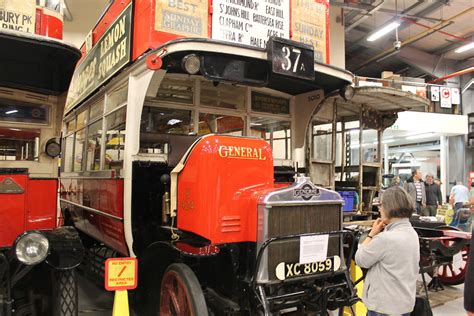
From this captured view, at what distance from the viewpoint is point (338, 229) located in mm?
3057

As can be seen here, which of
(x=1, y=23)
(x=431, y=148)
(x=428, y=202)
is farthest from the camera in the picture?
(x=431, y=148)

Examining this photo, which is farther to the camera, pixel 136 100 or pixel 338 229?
pixel 136 100

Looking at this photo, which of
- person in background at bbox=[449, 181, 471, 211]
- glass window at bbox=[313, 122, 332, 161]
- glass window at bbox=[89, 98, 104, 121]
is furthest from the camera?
person in background at bbox=[449, 181, 471, 211]

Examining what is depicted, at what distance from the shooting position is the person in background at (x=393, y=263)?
262cm

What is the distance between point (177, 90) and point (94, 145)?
1.14 m

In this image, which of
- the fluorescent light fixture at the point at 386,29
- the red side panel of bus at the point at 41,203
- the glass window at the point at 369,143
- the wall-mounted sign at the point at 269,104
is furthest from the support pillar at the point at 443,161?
the red side panel of bus at the point at 41,203

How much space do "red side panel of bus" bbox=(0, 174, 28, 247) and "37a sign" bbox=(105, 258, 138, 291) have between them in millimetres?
862

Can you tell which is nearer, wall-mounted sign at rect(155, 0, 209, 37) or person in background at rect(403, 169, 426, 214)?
wall-mounted sign at rect(155, 0, 209, 37)

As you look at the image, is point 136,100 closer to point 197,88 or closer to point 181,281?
point 197,88

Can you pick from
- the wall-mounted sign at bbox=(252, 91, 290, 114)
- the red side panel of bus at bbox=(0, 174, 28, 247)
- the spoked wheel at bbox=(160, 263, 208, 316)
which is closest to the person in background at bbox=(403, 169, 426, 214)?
the wall-mounted sign at bbox=(252, 91, 290, 114)

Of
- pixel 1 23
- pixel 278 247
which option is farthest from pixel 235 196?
pixel 1 23

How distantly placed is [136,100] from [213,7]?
3.77 ft

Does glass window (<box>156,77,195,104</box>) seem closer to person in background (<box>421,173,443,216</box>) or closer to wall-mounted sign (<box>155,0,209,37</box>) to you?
wall-mounted sign (<box>155,0,209,37</box>)

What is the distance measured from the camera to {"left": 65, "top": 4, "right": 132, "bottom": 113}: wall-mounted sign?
388 centimetres
